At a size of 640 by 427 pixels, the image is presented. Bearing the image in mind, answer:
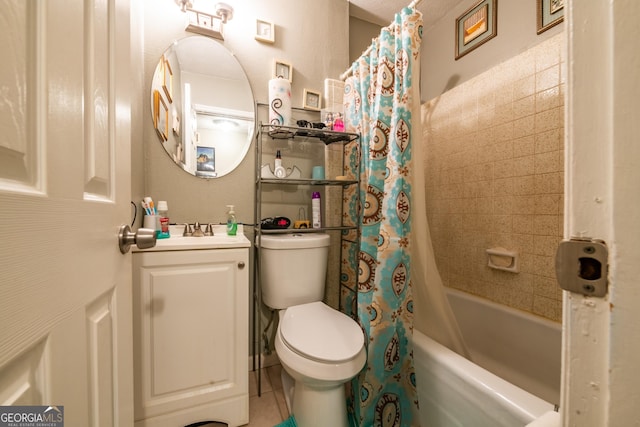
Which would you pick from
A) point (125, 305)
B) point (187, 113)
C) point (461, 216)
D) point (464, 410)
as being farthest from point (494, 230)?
point (187, 113)

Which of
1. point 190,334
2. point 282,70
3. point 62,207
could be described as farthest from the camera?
point 282,70

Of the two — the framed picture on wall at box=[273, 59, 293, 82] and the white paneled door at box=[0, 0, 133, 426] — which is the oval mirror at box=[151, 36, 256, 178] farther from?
the white paneled door at box=[0, 0, 133, 426]

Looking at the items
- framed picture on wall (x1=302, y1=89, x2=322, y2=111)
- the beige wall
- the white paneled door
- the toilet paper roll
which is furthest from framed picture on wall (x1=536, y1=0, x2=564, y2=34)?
the white paneled door

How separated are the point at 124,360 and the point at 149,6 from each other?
64.4 inches

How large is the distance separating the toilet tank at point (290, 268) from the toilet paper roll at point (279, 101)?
0.69m

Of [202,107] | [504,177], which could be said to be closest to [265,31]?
[202,107]

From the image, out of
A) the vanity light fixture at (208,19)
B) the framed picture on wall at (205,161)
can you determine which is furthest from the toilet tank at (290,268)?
the vanity light fixture at (208,19)

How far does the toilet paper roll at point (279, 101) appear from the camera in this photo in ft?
4.50

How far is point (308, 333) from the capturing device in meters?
1.00

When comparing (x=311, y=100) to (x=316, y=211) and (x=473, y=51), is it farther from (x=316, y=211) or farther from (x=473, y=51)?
(x=473, y=51)

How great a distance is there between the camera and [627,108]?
0.21m

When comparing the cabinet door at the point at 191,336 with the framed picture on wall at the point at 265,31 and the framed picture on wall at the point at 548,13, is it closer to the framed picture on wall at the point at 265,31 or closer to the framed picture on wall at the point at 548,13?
the framed picture on wall at the point at 265,31

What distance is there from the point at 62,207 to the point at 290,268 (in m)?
1.03

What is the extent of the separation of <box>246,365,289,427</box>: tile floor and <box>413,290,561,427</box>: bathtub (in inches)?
25.5
